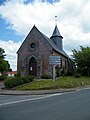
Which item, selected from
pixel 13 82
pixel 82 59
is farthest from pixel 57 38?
pixel 13 82

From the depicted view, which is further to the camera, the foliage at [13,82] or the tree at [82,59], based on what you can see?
the tree at [82,59]

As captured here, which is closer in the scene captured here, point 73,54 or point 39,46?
point 39,46

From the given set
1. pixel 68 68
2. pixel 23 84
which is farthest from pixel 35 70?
pixel 23 84

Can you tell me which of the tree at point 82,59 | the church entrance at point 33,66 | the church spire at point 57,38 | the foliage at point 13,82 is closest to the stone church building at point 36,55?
the church entrance at point 33,66

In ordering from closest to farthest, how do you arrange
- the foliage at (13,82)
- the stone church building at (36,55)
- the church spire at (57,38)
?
the foliage at (13,82) < the stone church building at (36,55) < the church spire at (57,38)

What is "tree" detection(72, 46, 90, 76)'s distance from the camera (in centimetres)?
4488

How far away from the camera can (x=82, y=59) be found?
148ft

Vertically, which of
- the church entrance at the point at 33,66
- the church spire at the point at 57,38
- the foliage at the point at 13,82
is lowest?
the foliage at the point at 13,82

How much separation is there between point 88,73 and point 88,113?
124 feet

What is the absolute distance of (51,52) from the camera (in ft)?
135

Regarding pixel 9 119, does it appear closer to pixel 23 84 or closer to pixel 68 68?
pixel 23 84

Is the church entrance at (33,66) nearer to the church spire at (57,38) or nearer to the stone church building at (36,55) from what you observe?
the stone church building at (36,55)

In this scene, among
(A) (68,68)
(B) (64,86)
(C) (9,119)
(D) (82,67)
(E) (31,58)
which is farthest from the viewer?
(A) (68,68)

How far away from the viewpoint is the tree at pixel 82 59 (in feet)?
147
